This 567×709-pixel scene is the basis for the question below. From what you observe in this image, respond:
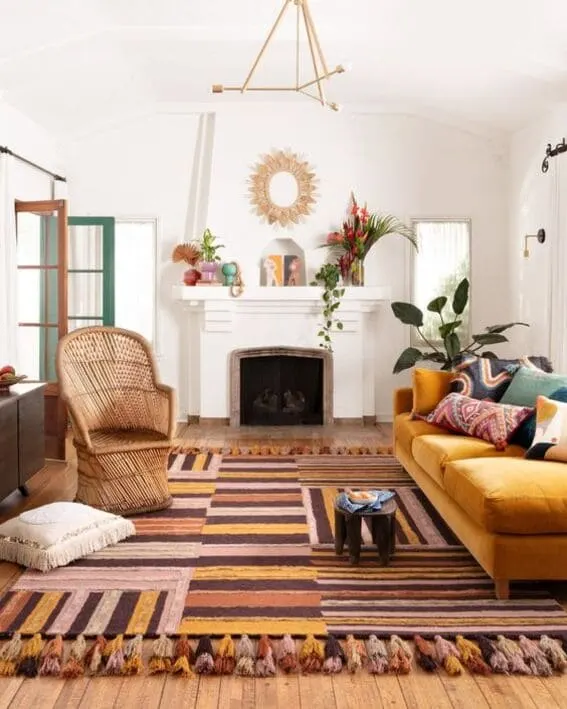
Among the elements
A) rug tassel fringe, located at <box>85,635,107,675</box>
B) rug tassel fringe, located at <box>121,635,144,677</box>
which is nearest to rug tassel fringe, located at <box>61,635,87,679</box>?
rug tassel fringe, located at <box>85,635,107,675</box>

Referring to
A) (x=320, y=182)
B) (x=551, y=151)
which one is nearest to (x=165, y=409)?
(x=320, y=182)

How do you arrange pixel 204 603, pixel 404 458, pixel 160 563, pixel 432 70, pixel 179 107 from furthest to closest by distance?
pixel 179 107, pixel 432 70, pixel 404 458, pixel 160 563, pixel 204 603

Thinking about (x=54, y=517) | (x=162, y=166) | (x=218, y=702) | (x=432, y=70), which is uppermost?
(x=432, y=70)

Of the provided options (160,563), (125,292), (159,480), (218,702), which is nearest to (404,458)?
(159,480)

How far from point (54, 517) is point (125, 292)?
4137 millimetres

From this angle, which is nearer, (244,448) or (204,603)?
(204,603)

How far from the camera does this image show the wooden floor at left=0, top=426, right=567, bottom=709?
2367mm

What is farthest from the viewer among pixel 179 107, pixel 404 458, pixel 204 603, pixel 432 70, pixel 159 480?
pixel 179 107

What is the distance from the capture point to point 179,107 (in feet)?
24.0

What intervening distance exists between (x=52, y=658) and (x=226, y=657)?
0.57 meters

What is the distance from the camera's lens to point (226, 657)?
263 centimetres

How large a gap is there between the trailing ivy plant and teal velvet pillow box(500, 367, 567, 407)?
2804 mm

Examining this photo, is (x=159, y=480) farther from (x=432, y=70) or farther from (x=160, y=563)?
(x=432, y=70)

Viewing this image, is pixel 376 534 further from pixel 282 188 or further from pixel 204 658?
pixel 282 188
